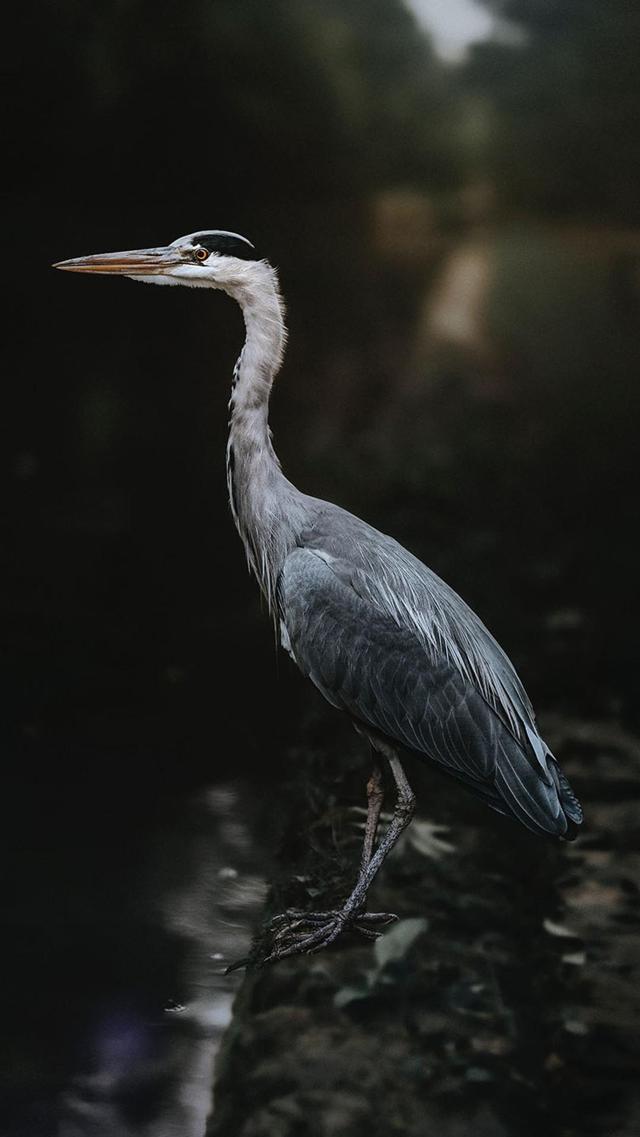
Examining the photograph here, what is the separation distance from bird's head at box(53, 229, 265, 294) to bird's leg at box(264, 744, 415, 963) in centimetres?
92

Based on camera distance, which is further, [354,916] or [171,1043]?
[171,1043]

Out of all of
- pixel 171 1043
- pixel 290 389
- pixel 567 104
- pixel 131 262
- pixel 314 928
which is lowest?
pixel 171 1043

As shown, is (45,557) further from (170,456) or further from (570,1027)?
(570,1027)

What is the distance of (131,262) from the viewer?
2.17 metres

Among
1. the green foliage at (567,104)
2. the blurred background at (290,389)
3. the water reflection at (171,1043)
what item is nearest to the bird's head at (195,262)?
the water reflection at (171,1043)

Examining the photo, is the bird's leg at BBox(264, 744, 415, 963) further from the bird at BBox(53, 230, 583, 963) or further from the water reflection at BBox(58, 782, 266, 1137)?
the water reflection at BBox(58, 782, 266, 1137)

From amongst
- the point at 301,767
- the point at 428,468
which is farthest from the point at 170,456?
the point at 301,767

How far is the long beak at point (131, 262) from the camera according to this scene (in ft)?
7.10

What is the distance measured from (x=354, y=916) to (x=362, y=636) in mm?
485

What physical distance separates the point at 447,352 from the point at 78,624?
2.15m

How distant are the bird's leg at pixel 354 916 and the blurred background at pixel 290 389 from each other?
0.71 meters

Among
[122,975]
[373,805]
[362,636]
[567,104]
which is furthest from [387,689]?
[567,104]

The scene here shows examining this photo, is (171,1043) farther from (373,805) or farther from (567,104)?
(567,104)

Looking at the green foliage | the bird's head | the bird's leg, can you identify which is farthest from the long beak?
the green foliage
